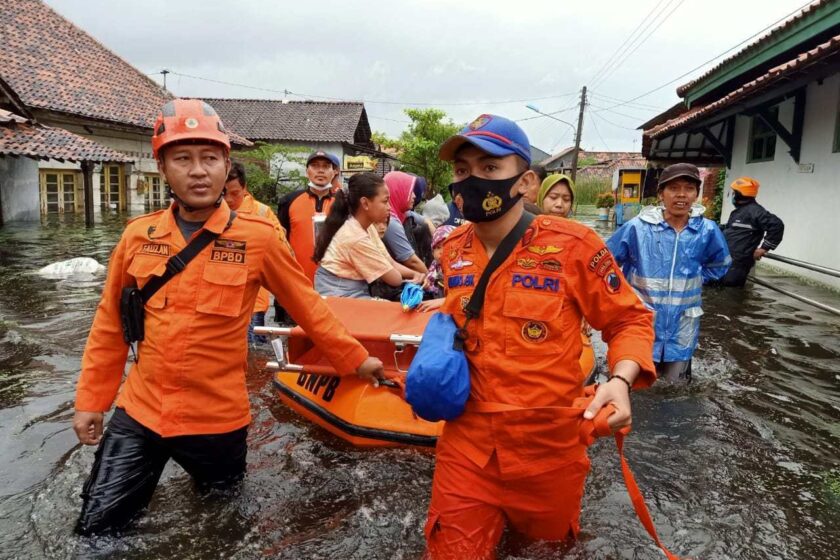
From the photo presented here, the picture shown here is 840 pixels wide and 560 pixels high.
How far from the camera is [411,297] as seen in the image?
4.20 meters

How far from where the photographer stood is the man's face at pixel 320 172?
22.6 feet

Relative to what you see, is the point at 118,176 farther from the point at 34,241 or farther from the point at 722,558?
the point at 722,558

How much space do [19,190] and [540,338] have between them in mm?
18939

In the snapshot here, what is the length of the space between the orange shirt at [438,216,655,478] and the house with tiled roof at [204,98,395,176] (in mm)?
31453

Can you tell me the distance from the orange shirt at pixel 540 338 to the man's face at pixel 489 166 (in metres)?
0.17

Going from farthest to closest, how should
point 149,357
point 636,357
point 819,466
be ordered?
point 819,466, point 149,357, point 636,357

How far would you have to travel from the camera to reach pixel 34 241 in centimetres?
1465

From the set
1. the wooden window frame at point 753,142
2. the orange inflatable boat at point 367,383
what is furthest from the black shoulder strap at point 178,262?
the wooden window frame at point 753,142

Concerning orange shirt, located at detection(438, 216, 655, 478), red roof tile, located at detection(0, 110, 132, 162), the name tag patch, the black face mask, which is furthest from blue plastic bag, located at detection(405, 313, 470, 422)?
red roof tile, located at detection(0, 110, 132, 162)

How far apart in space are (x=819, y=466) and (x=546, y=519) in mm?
2735

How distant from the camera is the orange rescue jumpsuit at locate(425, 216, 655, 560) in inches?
89.7

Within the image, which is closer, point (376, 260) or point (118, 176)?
point (376, 260)

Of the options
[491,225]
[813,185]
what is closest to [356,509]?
[491,225]

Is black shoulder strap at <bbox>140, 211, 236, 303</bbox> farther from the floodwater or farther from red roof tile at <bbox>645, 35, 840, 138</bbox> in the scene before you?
red roof tile at <bbox>645, 35, 840, 138</bbox>
